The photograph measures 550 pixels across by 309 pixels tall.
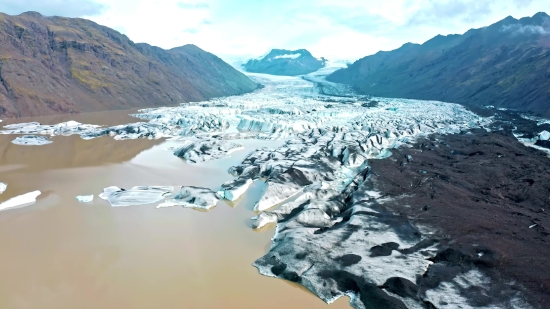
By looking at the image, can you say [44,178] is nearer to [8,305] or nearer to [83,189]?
[83,189]

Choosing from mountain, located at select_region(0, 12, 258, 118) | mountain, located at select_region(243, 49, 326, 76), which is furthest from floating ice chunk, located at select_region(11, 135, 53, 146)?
mountain, located at select_region(243, 49, 326, 76)

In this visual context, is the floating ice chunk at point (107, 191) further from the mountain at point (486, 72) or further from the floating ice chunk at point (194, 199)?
the mountain at point (486, 72)

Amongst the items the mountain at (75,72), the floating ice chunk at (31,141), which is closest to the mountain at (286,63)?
the mountain at (75,72)

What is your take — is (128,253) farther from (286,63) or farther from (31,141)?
(286,63)

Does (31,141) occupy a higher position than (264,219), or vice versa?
(31,141)

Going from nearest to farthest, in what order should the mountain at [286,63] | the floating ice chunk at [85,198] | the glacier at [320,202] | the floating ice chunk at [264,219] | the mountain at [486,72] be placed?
1. the glacier at [320,202]
2. the floating ice chunk at [264,219]
3. the floating ice chunk at [85,198]
4. the mountain at [486,72]
5. the mountain at [286,63]

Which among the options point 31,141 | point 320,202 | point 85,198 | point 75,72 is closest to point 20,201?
point 85,198

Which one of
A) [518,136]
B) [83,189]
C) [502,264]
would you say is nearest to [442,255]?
[502,264]

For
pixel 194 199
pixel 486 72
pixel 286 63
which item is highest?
pixel 286 63
